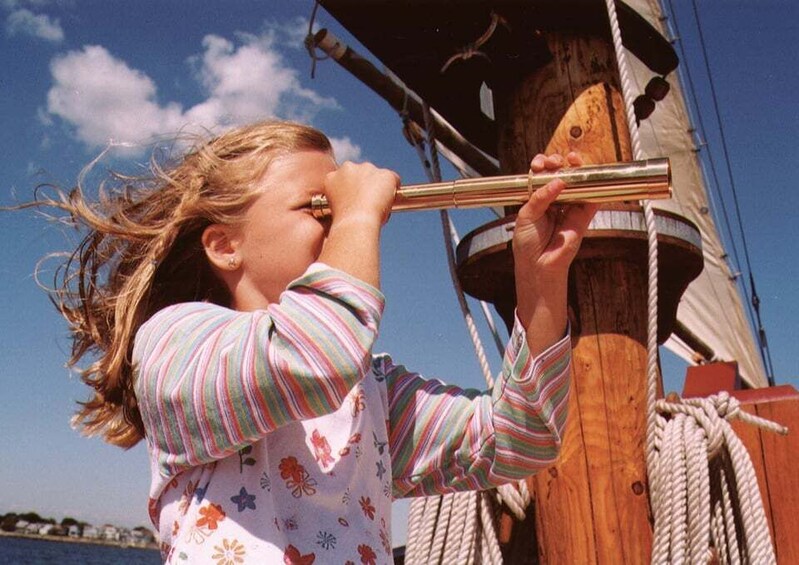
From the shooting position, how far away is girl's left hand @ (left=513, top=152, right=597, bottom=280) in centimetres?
123

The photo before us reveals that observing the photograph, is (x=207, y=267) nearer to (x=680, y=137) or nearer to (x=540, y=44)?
(x=540, y=44)

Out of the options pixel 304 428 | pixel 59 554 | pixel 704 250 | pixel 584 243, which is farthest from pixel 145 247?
pixel 59 554

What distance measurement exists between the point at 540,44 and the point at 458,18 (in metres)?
0.19

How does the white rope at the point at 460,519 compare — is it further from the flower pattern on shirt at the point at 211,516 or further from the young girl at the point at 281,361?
the flower pattern on shirt at the point at 211,516

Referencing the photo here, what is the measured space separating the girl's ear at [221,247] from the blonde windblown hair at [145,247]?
0.8 inches

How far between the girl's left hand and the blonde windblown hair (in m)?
0.39

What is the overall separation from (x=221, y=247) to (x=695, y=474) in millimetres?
998

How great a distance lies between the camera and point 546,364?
125 cm

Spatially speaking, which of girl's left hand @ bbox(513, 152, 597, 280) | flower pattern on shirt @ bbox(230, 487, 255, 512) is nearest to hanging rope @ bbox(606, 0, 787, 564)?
girl's left hand @ bbox(513, 152, 597, 280)

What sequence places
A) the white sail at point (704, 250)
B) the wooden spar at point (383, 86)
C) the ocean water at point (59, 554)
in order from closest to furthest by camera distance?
the wooden spar at point (383, 86)
the white sail at point (704, 250)
the ocean water at point (59, 554)

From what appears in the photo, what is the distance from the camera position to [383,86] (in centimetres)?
312

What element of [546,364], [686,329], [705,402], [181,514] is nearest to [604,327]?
[705,402]

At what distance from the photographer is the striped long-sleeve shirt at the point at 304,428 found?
0.98 metres

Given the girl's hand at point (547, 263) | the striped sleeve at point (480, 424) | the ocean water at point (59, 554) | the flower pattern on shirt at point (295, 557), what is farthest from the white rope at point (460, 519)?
the ocean water at point (59, 554)
